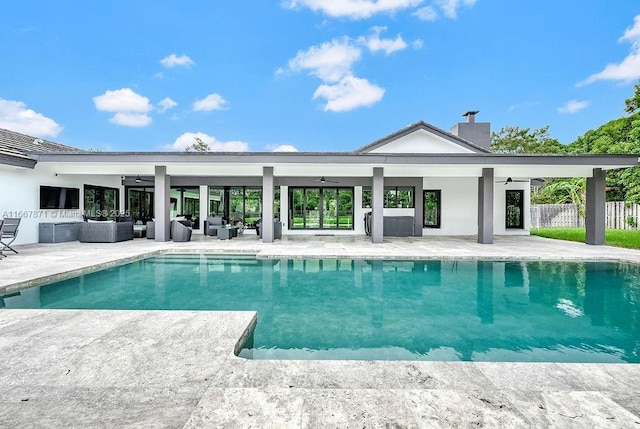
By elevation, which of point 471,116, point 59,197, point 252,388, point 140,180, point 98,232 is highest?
point 471,116

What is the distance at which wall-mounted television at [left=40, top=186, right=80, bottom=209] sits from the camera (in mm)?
12117

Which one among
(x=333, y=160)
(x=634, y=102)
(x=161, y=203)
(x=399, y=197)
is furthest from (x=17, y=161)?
(x=634, y=102)

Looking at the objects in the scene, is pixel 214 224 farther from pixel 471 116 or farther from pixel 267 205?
pixel 471 116

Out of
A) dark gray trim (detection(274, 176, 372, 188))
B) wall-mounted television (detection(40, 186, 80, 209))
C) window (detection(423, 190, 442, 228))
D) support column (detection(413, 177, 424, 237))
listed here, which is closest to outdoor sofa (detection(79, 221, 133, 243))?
wall-mounted television (detection(40, 186, 80, 209))

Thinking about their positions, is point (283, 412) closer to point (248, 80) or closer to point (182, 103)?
point (248, 80)

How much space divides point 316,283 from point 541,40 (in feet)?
93.7

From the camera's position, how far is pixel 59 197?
1276cm

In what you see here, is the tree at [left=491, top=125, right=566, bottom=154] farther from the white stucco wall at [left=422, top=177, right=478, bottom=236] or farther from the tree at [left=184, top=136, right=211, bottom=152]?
the tree at [left=184, top=136, right=211, bottom=152]

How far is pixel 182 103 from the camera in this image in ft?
113

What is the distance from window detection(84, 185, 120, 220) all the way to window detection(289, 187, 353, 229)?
8.17 m

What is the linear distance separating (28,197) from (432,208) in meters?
16.7

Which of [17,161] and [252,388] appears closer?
[252,388]

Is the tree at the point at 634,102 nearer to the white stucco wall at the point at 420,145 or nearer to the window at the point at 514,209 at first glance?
the window at the point at 514,209

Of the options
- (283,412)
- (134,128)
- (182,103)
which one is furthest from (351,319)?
(134,128)
